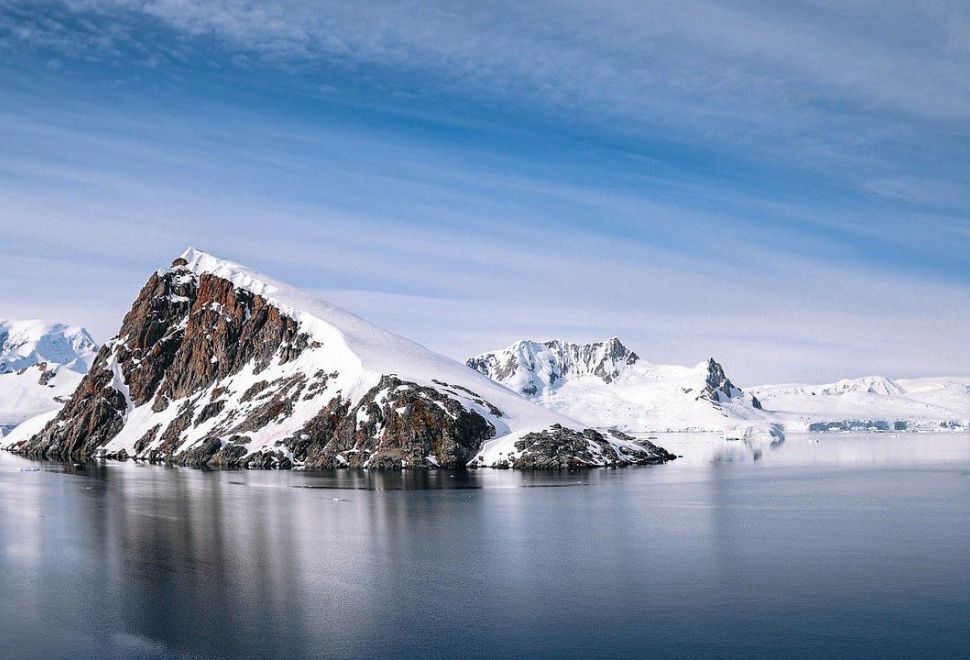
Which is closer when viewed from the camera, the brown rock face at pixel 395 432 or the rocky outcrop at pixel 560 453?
the rocky outcrop at pixel 560 453

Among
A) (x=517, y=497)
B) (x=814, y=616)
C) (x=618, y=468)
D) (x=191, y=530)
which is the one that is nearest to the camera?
(x=814, y=616)

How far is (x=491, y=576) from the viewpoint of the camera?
60750 millimetres

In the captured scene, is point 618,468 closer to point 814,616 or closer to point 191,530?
point 191,530

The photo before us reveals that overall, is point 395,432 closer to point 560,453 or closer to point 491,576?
point 560,453

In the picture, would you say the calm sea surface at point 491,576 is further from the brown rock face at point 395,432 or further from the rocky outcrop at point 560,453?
the brown rock face at point 395,432

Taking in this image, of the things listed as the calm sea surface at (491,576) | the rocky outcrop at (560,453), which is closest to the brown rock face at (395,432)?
the rocky outcrop at (560,453)

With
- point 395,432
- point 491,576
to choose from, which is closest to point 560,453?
point 395,432

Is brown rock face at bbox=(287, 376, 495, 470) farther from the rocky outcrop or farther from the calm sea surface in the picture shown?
the calm sea surface

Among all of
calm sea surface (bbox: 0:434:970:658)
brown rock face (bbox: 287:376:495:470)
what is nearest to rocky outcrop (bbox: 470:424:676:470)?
brown rock face (bbox: 287:376:495:470)

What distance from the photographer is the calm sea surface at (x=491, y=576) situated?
44875 mm

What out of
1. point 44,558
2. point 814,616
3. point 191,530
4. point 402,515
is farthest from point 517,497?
point 814,616

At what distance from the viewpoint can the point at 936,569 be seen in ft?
201

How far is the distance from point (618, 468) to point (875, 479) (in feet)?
165

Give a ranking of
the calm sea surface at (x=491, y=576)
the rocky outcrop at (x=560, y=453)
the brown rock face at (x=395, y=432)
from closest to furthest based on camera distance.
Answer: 1. the calm sea surface at (x=491, y=576)
2. the rocky outcrop at (x=560, y=453)
3. the brown rock face at (x=395, y=432)
